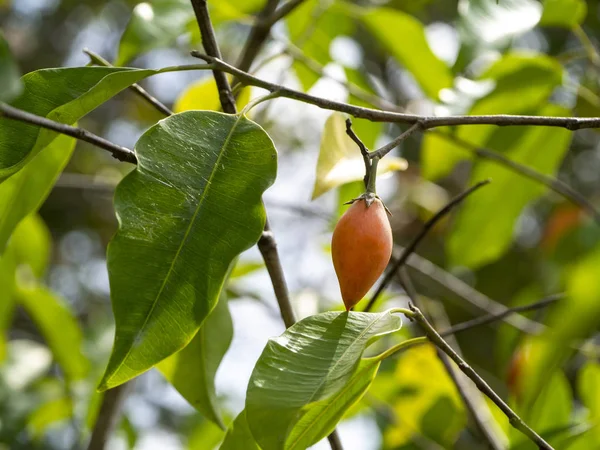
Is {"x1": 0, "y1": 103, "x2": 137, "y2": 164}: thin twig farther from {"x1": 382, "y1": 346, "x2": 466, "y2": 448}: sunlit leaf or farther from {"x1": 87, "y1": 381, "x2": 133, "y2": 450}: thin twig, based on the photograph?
{"x1": 382, "y1": 346, "x2": 466, "y2": 448}: sunlit leaf

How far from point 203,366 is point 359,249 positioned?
9.8 inches

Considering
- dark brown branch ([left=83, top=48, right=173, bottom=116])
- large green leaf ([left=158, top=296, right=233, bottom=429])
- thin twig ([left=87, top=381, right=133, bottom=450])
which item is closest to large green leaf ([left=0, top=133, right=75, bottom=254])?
dark brown branch ([left=83, top=48, right=173, bottom=116])

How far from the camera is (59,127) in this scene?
528 millimetres

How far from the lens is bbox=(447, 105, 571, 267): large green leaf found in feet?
4.08

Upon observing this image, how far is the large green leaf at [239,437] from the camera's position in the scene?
23.5 inches

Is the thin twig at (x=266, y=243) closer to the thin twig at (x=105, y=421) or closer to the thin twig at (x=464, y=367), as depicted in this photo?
the thin twig at (x=464, y=367)

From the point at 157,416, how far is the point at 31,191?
265 cm

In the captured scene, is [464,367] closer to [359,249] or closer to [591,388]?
[359,249]

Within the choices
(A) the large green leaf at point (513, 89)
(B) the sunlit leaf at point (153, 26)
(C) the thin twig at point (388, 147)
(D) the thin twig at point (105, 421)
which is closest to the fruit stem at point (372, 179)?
(C) the thin twig at point (388, 147)

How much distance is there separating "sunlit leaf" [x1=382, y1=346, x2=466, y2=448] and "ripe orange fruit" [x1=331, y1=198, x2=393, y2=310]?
2.38 ft

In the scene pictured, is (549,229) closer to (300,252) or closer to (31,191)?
(300,252)

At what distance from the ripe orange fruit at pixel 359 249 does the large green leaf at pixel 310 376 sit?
25 millimetres

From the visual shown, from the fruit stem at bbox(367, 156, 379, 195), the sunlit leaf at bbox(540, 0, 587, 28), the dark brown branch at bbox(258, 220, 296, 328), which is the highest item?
the sunlit leaf at bbox(540, 0, 587, 28)

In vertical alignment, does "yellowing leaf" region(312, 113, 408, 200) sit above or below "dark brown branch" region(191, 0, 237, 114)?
below
